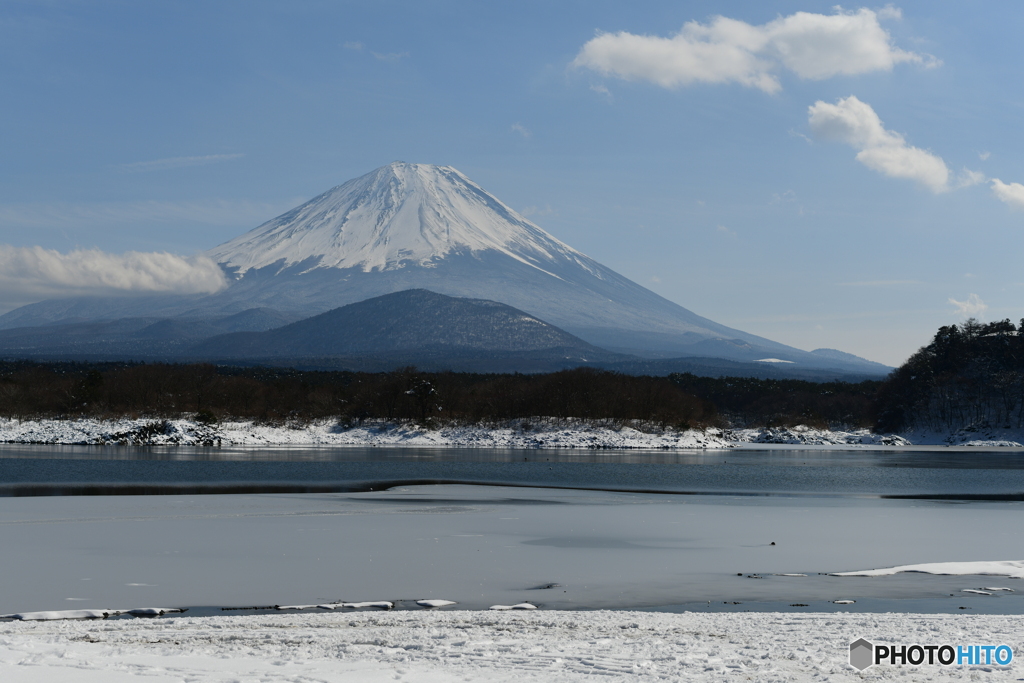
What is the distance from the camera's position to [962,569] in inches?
722

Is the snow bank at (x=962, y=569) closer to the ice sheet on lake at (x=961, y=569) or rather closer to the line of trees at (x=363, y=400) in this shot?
the ice sheet on lake at (x=961, y=569)

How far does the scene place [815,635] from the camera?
11.9m

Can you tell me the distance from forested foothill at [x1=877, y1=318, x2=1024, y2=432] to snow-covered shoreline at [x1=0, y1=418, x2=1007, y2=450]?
476cm

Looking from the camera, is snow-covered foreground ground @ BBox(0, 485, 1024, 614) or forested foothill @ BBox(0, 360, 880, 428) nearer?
snow-covered foreground ground @ BBox(0, 485, 1024, 614)

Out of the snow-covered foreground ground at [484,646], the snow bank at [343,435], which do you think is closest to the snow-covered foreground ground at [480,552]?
the snow-covered foreground ground at [484,646]

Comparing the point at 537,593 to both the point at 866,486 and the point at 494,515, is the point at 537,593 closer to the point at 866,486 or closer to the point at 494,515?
the point at 494,515

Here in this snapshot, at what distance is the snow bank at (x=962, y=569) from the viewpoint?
17.7m

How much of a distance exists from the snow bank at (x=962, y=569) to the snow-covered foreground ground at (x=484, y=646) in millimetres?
4525

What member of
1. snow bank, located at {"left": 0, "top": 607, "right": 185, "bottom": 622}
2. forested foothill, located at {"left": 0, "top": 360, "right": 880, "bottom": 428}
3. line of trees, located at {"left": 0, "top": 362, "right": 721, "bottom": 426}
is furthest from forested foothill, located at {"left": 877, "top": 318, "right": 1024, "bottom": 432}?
snow bank, located at {"left": 0, "top": 607, "right": 185, "bottom": 622}

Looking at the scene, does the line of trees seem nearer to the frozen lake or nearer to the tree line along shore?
the tree line along shore

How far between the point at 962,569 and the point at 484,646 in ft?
39.2

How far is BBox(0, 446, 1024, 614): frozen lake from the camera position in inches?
604

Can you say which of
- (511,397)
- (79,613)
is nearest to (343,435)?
(511,397)

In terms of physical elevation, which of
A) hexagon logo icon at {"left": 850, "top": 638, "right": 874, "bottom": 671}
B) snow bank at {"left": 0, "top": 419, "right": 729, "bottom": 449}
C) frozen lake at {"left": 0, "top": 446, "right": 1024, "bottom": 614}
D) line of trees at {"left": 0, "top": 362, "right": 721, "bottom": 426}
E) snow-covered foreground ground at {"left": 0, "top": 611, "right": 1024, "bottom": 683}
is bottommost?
snow bank at {"left": 0, "top": 419, "right": 729, "bottom": 449}
